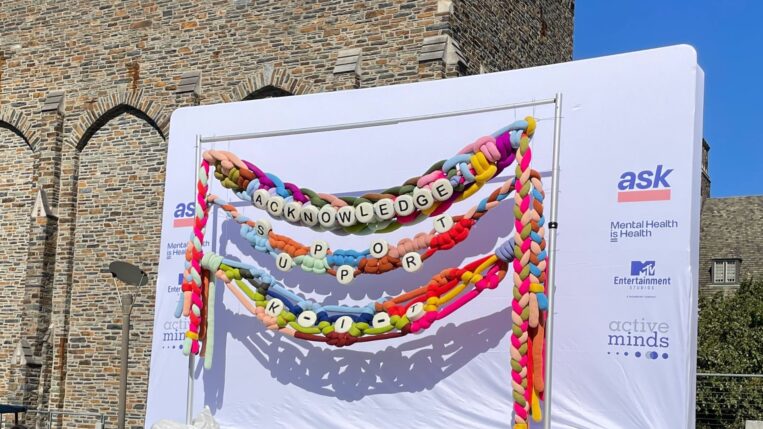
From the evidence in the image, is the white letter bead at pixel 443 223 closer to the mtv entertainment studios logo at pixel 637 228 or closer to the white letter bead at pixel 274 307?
the mtv entertainment studios logo at pixel 637 228

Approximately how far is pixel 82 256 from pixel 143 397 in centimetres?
304

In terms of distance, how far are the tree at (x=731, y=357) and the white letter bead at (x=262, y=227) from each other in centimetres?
1110

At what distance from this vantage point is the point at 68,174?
62.6 feet

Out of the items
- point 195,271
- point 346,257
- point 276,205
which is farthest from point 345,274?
point 195,271

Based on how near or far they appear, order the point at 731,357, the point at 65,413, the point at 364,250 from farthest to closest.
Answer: the point at 731,357, the point at 65,413, the point at 364,250

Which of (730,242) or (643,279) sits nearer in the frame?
(643,279)

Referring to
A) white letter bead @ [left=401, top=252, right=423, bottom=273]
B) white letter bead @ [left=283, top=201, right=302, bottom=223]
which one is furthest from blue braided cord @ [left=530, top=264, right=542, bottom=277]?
white letter bead @ [left=283, top=201, right=302, bottom=223]

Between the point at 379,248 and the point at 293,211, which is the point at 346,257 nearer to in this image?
the point at 379,248

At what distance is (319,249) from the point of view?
1017cm

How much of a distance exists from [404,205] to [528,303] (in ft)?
5.22

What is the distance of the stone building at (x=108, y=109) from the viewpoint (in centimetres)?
1700

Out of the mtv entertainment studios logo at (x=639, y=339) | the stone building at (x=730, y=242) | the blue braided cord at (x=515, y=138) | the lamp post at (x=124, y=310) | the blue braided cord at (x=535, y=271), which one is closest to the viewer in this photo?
the mtv entertainment studios logo at (x=639, y=339)

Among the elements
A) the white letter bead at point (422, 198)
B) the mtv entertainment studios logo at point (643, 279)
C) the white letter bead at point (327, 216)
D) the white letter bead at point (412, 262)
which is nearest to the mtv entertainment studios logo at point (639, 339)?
the mtv entertainment studios logo at point (643, 279)

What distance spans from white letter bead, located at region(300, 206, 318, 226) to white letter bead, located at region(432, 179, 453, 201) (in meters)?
1.28
